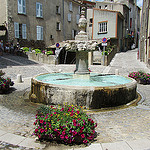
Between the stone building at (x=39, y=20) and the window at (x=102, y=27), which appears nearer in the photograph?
the stone building at (x=39, y=20)

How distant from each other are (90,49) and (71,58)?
1833 cm

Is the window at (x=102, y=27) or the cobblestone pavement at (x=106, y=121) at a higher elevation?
the window at (x=102, y=27)

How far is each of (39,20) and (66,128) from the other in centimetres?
2565

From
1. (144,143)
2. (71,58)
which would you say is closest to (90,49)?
(144,143)

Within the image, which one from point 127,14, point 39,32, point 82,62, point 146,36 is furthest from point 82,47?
point 127,14

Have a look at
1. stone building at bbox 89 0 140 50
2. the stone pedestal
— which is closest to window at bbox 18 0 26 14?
stone building at bbox 89 0 140 50

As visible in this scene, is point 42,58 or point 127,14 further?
point 127,14

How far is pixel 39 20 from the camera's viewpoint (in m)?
26.4

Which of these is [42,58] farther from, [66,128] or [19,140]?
[66,128]

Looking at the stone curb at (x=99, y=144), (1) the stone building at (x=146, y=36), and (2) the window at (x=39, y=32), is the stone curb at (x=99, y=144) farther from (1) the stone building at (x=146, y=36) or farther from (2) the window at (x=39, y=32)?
(2) the window at (x=39, y=32)

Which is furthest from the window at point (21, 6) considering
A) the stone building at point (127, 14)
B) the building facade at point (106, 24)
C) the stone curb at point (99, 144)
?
the stone curb at point (99, 144)

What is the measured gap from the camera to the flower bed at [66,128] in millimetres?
3230

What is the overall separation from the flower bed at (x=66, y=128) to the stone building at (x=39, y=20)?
2153 centimetres

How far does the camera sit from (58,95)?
5.46 meters
